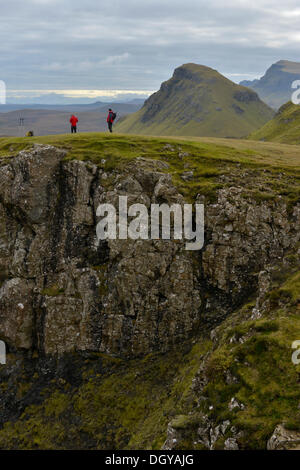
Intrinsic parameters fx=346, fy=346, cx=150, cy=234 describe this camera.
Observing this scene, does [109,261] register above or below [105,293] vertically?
above

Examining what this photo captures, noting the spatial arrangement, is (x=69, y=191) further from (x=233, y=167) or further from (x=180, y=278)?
(x=233, y=167)

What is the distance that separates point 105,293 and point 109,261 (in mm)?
3570

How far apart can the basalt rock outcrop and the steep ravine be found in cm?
12

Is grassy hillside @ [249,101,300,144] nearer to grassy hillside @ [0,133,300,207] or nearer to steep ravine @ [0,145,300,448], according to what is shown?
grassy hillside @ [0,133,300,207]

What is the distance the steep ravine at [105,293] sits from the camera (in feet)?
107

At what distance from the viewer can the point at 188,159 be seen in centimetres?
4569

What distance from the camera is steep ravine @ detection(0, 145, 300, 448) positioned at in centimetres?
3253

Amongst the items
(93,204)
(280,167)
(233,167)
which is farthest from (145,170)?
(280,167)

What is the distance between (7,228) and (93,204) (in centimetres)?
1089

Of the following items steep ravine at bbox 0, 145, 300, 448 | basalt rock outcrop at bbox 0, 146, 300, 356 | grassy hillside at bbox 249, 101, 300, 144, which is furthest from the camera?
grassy hillside at bbox 249, 101, 300, 144

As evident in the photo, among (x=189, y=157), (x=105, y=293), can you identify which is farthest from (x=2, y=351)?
(x=189, y=157)

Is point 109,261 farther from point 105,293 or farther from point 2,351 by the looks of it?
point 2,351

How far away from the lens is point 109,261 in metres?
38.6

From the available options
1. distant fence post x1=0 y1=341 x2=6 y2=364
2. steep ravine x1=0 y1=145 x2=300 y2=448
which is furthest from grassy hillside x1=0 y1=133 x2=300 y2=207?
distant fence post x1=0 y1=341 x2=6 y2=364
